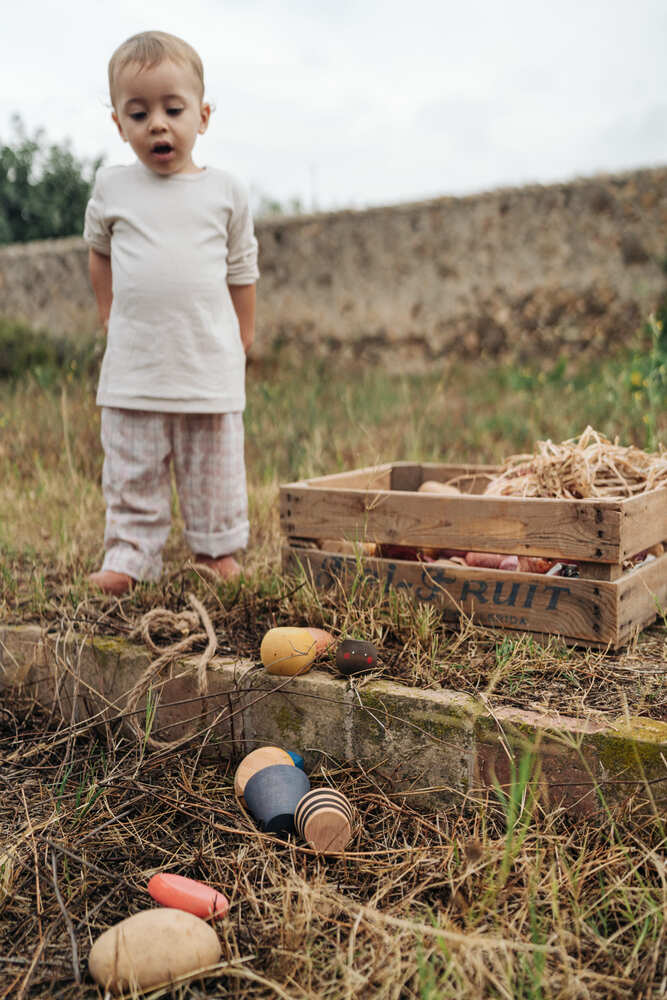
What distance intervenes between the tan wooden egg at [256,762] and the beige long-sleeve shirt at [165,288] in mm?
1266

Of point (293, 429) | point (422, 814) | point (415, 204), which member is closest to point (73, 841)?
point (422, 814)

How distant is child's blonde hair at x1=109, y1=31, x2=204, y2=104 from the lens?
2.65m

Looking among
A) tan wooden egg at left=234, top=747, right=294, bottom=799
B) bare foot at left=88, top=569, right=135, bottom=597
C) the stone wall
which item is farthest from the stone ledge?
the stone wall

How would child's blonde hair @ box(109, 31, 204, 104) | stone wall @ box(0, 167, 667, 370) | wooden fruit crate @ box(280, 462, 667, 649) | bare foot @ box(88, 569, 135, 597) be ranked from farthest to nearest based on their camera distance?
1. stone wall @ box(0, 167, 667, 370)
2. bare foot @ box(88, 569, 135, 597)
3. child's blonde hair @ box(109, 31, 204, 104)
4. wooden fruit crate @ box(280, 462, 667, 649)

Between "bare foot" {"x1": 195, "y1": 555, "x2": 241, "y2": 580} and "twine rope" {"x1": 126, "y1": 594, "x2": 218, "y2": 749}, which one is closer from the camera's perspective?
"twine rope" {"x1": 126, "y1": 594, "x2": 218, "y2": 749}

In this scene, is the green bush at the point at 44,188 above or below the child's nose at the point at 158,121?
above

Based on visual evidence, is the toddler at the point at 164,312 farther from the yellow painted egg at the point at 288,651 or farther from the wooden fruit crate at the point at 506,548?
the yellow painted egg at the point at 288,651

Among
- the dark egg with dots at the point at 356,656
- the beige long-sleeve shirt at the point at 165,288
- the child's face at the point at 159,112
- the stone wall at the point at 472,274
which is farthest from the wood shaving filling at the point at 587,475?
the stone wall at the point at 472,274

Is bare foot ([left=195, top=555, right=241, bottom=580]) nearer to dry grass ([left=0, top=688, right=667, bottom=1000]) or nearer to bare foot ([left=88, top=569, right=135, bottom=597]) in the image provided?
bare foot ([left=88, top=569, right=135, bottom=597])

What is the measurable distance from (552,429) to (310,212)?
5094 mm

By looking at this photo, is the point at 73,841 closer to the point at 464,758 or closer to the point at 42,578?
the point at 464,758

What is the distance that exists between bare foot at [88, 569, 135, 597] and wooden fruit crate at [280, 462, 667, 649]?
0.58m

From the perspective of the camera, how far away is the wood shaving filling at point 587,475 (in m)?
2.53

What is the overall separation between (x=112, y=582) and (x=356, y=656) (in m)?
1.13
